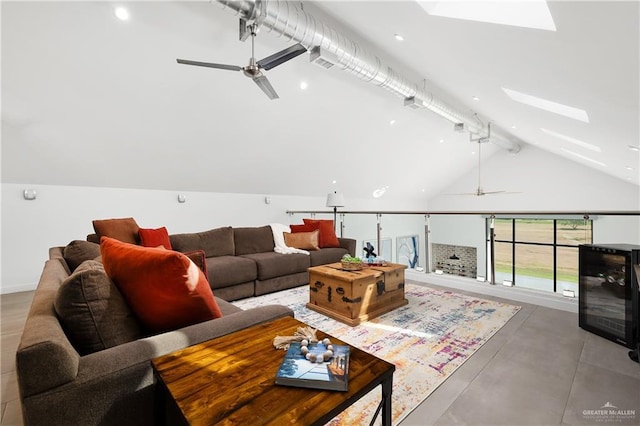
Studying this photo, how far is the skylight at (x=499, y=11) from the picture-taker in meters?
2.03

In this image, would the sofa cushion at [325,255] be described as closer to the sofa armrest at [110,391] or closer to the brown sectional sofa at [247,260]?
the brown sectional sofa at [247,260]

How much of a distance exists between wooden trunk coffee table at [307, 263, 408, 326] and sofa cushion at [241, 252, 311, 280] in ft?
2.44

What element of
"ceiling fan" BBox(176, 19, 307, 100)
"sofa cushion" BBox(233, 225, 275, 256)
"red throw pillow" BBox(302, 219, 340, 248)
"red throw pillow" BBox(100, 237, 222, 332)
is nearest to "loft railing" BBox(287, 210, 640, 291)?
"red throw pillow" BBox(302, 219, 340, 248)

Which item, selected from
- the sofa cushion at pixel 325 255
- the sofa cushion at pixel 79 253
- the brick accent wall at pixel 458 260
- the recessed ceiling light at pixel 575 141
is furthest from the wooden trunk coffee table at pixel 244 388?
the brick accent wall at pixel 458 260

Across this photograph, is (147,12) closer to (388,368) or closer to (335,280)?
(335,280)

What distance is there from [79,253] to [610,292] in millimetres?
4172

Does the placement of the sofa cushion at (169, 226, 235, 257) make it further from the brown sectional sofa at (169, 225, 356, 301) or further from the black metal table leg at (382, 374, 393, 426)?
the black metal table leg at (382, 374, 393, 426)

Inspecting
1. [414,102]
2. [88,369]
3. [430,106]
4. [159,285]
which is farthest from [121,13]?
[430,106]

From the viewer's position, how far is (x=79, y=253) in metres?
2.08

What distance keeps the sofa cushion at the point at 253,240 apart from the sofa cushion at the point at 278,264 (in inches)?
7.2

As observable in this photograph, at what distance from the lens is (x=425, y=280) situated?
442 cm

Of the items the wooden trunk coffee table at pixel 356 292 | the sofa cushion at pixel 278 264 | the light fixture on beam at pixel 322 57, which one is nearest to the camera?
the wooden trunk coffee table at pixel 356 292

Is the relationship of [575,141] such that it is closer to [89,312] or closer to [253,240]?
[253,240]

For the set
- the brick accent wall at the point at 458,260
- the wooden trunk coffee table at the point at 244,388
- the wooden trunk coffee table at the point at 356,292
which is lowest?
the brick accent wall at the point at 458,260
